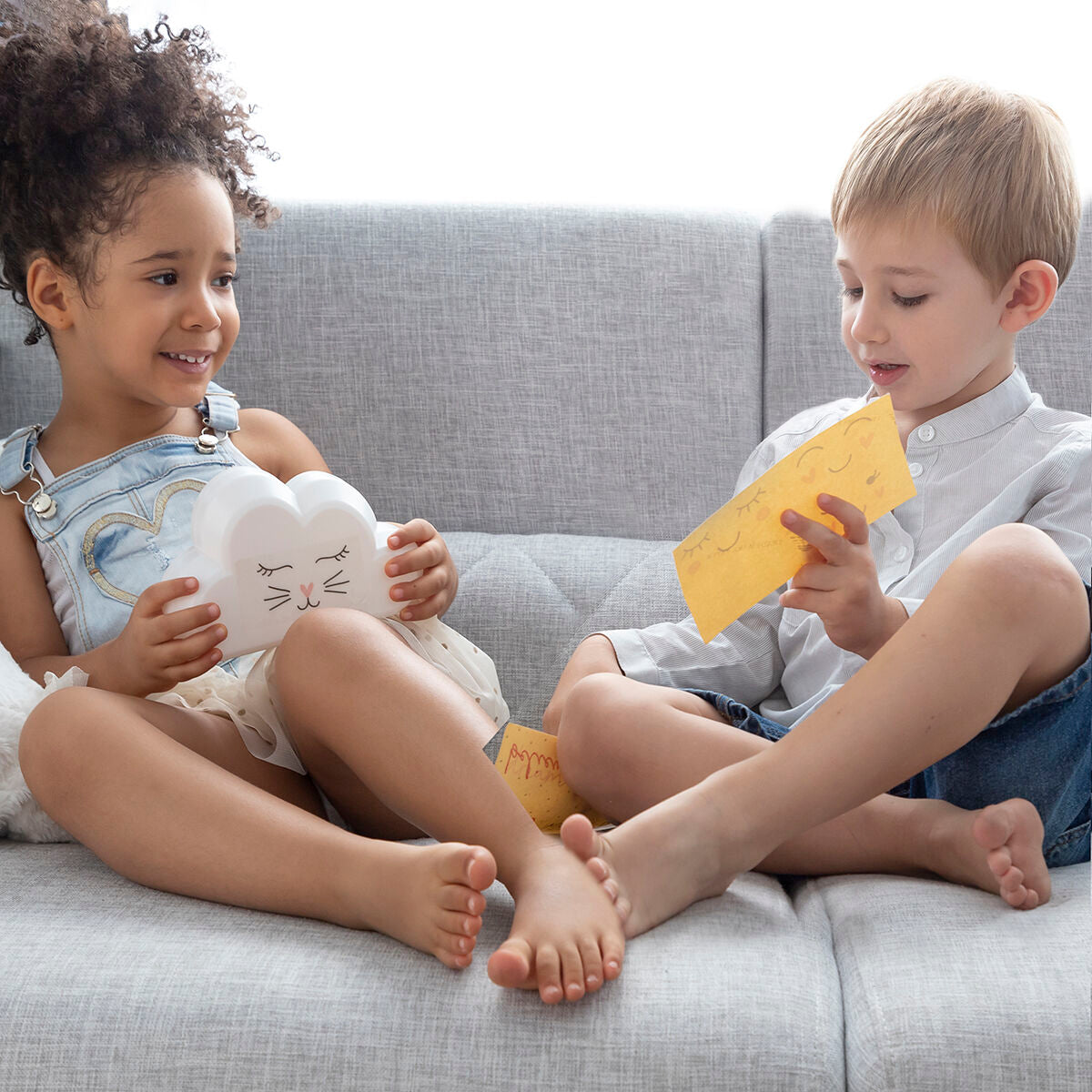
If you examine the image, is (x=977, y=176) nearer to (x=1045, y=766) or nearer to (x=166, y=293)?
(x=1045, y=766)

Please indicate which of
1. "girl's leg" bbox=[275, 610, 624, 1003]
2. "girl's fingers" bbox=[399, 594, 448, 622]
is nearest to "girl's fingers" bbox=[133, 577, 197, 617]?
"girl's leg" bbox=[275, 610, 624, 1003]

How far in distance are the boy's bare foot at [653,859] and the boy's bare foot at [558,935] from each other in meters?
0.02

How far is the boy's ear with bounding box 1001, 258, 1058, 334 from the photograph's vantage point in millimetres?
1142

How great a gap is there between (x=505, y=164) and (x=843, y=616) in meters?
1.14

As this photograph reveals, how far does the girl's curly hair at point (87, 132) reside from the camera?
48.2 inches

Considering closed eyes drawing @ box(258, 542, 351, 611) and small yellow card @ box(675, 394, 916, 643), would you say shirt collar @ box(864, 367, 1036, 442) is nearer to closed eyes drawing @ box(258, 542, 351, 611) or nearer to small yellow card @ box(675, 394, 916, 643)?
small yellow card @ box(675, 394, 916, 643)

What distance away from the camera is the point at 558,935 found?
2.59 feet

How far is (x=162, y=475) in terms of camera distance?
1.27 meters

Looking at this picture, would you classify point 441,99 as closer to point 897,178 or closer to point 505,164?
point 505,164

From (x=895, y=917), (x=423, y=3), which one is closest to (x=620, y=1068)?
(x=895, y=917)

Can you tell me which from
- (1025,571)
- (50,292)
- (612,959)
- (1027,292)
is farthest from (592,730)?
(50,292)

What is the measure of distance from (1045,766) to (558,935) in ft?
1.41

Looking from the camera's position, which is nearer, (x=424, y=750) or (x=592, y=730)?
(x=424, y=750)

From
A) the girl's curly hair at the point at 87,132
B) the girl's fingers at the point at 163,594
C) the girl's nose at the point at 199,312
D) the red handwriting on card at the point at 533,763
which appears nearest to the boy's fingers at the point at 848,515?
the red handwriting on card at the point at 533,763
